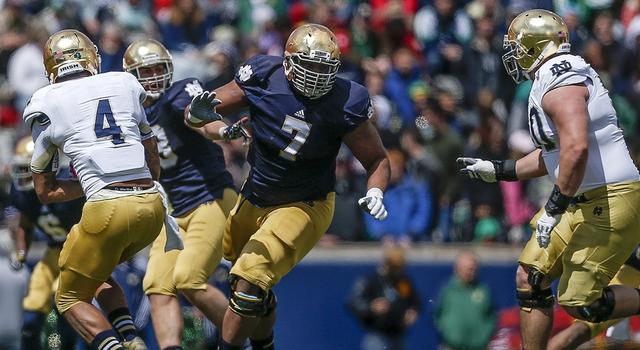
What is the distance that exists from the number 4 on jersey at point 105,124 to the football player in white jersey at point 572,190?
7.59 feet

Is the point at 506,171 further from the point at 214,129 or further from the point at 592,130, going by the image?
the point at 214,129

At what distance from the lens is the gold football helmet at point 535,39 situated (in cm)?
782

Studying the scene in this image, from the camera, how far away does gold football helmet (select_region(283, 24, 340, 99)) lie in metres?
7.91

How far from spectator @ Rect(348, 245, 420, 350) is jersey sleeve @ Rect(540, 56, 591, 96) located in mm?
4743

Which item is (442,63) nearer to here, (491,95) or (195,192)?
(491,95)

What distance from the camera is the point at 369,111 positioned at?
8094 millimetres

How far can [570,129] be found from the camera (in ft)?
24.1

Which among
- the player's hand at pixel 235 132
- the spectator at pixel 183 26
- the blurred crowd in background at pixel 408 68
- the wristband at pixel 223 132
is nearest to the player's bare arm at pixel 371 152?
the player's hand at pixel 235 132

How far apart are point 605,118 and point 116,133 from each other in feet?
9.04

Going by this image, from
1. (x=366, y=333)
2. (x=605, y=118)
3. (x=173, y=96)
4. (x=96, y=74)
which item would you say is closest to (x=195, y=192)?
(x=173, y=96)

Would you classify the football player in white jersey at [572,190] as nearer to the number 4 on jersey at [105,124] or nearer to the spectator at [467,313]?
the number 4 on jersey at [105,124]

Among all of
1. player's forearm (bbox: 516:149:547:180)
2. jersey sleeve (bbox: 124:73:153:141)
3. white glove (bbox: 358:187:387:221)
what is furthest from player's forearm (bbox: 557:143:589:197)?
jersey sleeve (bbox: 124:73:153:141)

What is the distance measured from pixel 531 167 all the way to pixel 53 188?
282cm

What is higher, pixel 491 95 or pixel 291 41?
pixel 291 41
